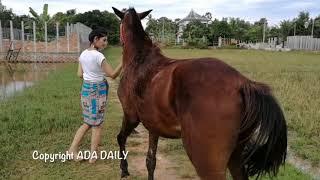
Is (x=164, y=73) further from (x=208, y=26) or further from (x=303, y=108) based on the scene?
(x=208, y=26)

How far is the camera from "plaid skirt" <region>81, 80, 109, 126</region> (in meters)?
5.28

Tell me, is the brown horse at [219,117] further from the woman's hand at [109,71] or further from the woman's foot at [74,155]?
the woman's foot at [74,155]

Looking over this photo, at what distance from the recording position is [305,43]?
179ft

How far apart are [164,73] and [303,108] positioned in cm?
607

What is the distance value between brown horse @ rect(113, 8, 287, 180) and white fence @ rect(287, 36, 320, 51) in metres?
53.7

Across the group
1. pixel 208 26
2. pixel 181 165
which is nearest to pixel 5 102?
pixel 181 165

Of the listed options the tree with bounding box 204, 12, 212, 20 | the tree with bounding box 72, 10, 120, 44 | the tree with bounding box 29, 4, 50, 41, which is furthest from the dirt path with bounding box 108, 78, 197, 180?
the tree with bounding box 204, 12, 212, 20

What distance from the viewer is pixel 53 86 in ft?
42.2

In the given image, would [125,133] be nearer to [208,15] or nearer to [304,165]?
[304,165]

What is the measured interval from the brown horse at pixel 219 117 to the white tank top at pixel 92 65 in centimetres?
166

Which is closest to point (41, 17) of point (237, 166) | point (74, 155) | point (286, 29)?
point (74, 155)

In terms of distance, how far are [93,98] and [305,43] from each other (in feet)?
175

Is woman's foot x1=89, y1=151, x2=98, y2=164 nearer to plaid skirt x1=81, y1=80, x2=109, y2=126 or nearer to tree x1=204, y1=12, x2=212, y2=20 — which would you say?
plaid skirt x1=81, y1=80, x2=109, y2=126

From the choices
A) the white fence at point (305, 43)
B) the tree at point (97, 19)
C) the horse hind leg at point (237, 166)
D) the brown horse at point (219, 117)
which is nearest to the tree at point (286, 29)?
the white fence at point (305, 43)
